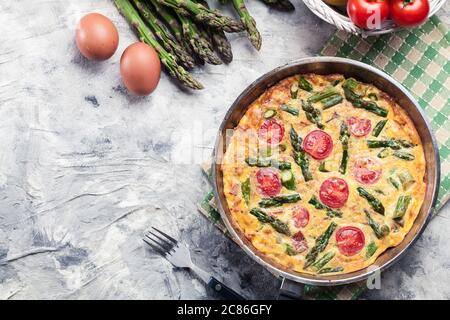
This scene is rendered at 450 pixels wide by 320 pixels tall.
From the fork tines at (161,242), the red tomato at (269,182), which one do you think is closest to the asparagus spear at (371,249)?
the red tomato at (269,182)

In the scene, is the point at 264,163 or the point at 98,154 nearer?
the point at 264,163

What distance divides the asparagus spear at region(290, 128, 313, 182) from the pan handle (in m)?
0.55

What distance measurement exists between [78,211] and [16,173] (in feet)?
1.38

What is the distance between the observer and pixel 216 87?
380 cm

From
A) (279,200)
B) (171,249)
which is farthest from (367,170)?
(171,249)

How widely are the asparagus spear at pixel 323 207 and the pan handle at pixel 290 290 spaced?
1.31 feet

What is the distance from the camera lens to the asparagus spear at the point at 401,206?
3.41 metres

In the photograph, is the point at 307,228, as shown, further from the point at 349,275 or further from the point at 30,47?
the point at 30,47

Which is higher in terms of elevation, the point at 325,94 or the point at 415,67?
the point at 415,67

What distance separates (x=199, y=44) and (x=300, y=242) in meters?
1.25

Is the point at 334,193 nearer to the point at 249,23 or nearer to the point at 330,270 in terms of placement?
the point at 330,270

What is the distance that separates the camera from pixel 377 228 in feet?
11.2

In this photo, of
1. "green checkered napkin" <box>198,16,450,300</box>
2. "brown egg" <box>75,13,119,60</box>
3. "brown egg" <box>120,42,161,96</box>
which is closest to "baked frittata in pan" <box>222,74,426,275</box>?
"green checkered napkin" <box>198,16,450,300</box>
